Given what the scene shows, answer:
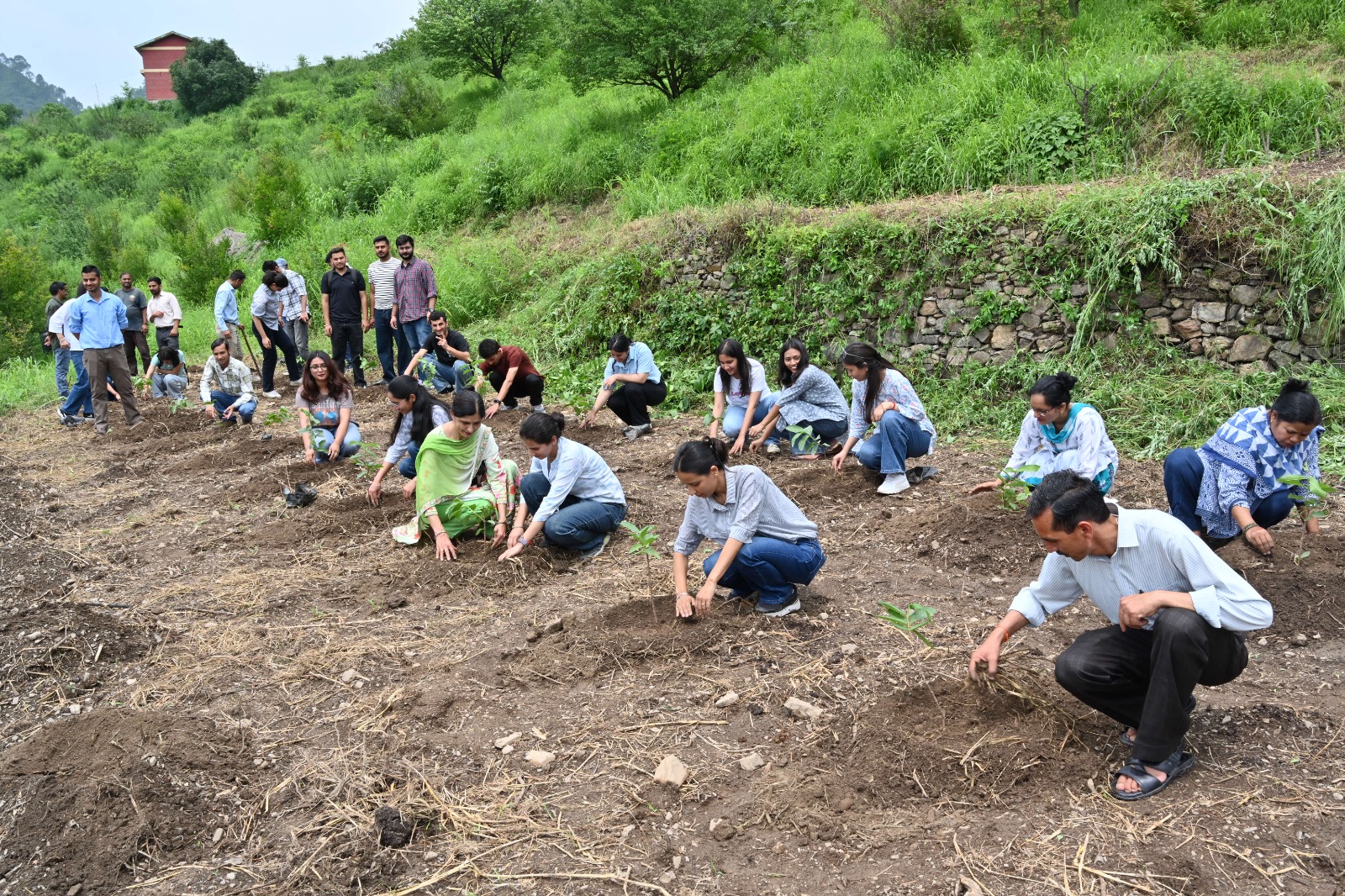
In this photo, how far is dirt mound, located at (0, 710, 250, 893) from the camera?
9.78ft

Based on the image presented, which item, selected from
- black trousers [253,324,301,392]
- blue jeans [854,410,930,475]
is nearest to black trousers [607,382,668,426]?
blue jeans [854,410,930,475]

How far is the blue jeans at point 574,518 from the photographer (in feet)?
17.3

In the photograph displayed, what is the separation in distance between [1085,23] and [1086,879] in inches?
490

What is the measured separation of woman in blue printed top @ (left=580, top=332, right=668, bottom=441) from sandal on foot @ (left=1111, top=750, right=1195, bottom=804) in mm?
5489

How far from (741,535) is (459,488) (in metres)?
2.18

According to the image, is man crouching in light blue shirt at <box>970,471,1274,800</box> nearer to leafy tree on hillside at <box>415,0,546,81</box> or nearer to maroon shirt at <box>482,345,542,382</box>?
maroon shirt at <box>482,345,542,382</box>

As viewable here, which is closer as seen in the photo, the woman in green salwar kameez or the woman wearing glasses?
the woman wearing glasses

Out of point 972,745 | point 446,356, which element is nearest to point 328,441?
point 446,356

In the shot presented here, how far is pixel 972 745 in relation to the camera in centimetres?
313

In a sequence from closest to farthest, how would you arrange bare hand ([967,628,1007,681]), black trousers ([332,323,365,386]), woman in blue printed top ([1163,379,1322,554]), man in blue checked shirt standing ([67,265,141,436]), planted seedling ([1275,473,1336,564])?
bare hand ([967,628,1007,681]), planted seedling ([1275,473,1336,564]), woman in blue printed top ([1163,379,1322,554]), man in blue checked shirt standing ([67,265,141,436]), black trousers ([332,323,365,386])

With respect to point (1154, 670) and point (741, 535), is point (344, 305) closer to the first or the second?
point (741, 535)

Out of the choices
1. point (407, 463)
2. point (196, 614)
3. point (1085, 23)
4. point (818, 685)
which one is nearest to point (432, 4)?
point (1085, 23)

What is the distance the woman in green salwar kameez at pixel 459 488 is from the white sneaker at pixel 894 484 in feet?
7.82

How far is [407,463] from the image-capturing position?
262 inches
